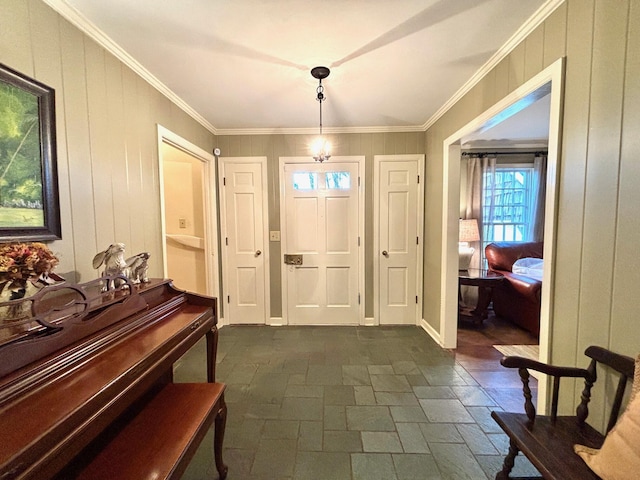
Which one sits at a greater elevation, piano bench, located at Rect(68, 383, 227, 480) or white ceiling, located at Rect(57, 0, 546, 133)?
white ceiling, located at Rect(57, 0, 546, 133)

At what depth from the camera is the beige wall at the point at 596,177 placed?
1.07m

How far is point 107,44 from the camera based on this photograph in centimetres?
165

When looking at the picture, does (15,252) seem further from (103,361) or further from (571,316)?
(571,316)

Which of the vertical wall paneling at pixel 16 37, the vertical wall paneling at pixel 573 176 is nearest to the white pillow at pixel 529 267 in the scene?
the vertical wall paneling at pixel 573 176

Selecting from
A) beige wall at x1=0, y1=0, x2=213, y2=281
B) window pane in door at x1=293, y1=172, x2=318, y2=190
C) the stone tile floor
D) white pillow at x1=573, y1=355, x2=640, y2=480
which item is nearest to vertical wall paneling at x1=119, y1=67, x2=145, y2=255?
beige wall at x1=0, y1=0, x2=213, y2=281

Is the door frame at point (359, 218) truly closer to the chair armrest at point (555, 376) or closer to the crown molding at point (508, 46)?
the crown molding at point (508, 46)

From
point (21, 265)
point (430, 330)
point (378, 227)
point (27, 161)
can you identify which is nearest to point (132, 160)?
point (27, 161)

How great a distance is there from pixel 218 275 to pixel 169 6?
2620 mm

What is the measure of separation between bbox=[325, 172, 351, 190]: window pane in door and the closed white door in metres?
0.82

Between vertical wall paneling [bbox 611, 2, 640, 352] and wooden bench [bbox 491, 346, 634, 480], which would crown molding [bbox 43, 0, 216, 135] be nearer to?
vertical wall paneling [bbox 611, 2, 640, 352]

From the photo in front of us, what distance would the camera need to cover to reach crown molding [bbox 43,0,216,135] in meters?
1.38

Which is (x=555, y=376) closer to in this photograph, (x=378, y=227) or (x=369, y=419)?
(x=369, y=419)

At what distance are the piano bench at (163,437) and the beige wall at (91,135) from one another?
0.83 metres

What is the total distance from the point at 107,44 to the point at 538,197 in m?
5.12
